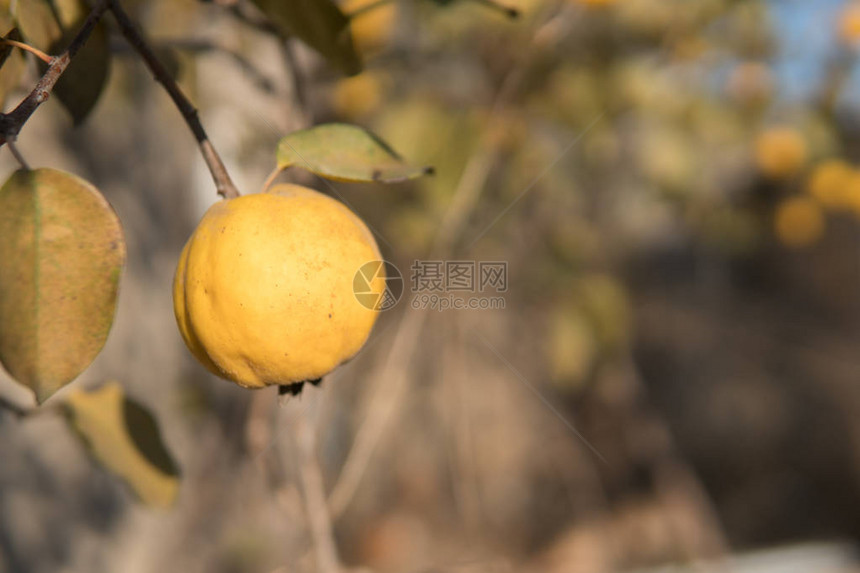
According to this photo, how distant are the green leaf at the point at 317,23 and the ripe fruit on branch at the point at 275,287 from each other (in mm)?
126

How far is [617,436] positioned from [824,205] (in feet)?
4.11

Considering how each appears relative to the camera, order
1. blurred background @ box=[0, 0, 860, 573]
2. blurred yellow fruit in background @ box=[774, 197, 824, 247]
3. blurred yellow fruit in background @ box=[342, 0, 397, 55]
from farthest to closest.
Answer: blurred yellow fruit in background @ box=[774, 197, 824, 247], blurred background @ box=[0, 0, 860, 573], blurred yellow fruit in background @ box=[342, 0, 397, 55]

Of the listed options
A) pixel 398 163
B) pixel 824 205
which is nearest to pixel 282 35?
pixel 398 163

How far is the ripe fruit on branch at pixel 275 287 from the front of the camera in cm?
39

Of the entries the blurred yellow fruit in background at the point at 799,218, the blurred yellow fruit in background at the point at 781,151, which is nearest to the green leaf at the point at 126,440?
the blurred yellow fruit in background at the point at 781,151

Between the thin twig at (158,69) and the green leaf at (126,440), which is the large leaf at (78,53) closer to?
the thin twig at (158,69)

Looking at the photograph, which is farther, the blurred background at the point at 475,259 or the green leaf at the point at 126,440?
the blurred background at the point at 475,259

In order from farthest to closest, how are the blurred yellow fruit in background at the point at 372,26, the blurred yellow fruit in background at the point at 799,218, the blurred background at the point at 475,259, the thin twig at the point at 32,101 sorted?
the blurred yellow fruit in background at the point at 799,218 → the blurred background at the point at 475,259 → the blurred yellow fruit in background at the point at 372,26 → the thin twig at the point at 32,101

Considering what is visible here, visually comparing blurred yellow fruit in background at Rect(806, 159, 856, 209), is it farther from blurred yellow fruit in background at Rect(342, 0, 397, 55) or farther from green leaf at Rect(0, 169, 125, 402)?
green leaf at Rect(0, 169, 125, 402)

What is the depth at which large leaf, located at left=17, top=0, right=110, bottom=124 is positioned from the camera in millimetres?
456

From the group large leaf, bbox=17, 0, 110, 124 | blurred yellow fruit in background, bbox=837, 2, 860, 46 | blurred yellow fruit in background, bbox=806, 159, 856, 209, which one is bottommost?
blurred yellow fruit in background, bbox=806, 159, 856, 209

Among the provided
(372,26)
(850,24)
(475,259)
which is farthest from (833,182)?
(372,26)

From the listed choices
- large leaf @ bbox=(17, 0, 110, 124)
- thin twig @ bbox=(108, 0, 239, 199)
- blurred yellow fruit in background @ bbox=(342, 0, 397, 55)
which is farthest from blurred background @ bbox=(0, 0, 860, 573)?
thin twig @ bbox=(108, 0, 239, 199)

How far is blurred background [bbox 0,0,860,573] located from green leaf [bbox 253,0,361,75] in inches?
7.1
